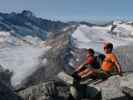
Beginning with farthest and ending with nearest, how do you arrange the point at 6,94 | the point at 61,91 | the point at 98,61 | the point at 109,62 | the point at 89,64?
the point at 98,61 < the point at 89,64 < the point at 109,62 < the point at 61,91 < the point at 6,94

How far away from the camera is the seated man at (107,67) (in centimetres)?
2391

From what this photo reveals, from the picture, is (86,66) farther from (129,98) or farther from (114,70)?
(129,98)

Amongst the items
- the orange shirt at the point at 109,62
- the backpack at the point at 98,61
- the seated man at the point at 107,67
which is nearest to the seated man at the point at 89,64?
the backpack at the point at 98,61

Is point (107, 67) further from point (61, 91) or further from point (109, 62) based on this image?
point (61, 91)

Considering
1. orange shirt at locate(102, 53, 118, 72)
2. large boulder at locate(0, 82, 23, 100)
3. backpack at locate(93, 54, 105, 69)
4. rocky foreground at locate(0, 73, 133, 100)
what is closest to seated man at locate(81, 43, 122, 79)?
orange shirt at locate(102, 53, 118, 72)

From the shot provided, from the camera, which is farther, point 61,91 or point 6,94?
point 61,91

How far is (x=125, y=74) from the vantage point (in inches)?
960

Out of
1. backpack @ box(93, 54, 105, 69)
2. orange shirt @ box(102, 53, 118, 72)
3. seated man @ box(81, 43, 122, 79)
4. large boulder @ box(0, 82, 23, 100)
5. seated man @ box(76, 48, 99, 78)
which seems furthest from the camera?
backpack @ box(93, 54, 105, 69)

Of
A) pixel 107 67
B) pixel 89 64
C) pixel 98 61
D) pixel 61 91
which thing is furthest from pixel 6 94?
pixel 98 61

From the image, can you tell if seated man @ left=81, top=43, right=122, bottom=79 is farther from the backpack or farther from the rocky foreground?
the rocky foreground

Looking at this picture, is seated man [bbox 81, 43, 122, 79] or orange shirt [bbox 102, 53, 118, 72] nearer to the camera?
seated man [bbox 81, 43, 122, 79]

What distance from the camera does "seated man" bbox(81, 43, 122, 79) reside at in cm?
2391

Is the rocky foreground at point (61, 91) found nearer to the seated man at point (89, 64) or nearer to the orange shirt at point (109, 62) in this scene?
the orange shirt at point (109, 62)

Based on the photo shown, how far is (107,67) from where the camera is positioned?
24438 mm
